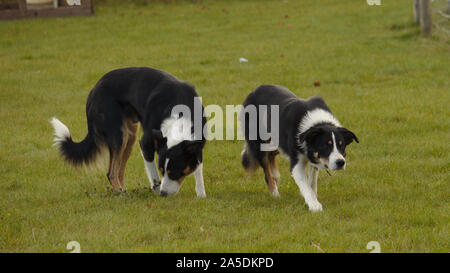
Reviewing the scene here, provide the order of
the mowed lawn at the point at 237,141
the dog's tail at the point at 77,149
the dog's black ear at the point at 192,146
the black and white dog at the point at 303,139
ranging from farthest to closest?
the dog's tail at the point at 77,149 < the dog's black ear at the point at 192,146 < the black and white dog at the point at 303,139 < the mowed lawn at the point at 237,141

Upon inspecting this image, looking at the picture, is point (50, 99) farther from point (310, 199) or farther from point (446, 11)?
point (446, 11)

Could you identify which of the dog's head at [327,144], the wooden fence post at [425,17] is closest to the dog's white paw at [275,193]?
the dog's head at [327,144]

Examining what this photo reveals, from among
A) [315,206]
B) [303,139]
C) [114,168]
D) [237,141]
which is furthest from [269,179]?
[237,141]

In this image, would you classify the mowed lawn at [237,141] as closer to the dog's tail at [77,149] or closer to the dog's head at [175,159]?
the dog's head at [175,159]

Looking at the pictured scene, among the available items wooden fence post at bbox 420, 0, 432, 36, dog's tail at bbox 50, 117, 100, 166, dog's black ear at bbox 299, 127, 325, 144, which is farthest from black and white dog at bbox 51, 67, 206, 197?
wooden fence post at bbox 420, 0, 432, 36

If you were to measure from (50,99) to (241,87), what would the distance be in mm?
3989

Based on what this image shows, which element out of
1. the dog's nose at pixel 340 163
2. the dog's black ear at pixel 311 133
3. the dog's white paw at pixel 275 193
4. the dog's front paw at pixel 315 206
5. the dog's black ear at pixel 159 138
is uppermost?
the dog's black ear at pixel 311 133

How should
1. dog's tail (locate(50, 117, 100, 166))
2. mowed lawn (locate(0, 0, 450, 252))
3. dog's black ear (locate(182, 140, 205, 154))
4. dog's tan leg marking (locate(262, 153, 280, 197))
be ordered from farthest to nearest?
dog's tail (locate(50, 117, 100, 166)) < dog's tan leg marking (locate(262, 153, 280, 197)) < dog's black ear (locate(182, 140, 205, 154)) < mowed lawn (locate(0, 0, 450, 252))

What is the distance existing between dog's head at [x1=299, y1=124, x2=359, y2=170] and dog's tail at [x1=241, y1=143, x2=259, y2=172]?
1.33 meters

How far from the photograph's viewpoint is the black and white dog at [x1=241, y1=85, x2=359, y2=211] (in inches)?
235

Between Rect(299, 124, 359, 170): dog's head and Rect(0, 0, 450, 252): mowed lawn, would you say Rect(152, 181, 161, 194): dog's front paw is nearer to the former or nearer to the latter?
Rect(0, 0, 450, 252): mowed lawn

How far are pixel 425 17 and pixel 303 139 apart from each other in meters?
10.5

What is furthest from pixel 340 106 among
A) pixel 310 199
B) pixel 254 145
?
pixel 310 199

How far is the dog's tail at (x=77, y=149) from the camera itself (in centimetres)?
723
